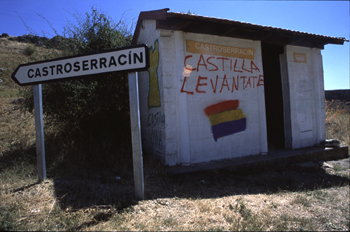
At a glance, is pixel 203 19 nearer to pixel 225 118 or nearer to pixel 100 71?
pixel 225 118

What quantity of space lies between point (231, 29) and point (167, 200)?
416cm

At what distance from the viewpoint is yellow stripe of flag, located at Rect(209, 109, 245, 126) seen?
542 centimetres

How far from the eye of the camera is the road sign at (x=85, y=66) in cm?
305

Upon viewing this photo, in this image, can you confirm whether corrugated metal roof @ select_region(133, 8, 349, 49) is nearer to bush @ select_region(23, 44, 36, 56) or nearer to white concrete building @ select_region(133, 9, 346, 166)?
white concrete building @ select_region(133, 9, 346, 166)

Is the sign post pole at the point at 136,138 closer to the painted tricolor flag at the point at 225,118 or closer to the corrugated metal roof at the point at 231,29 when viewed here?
the corrugated metal roof at the point at 231,29

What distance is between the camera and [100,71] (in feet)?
10.6

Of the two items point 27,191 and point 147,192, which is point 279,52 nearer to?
point 147,192

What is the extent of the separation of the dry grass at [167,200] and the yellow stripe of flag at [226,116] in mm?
1283

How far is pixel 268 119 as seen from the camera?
8391 millimetres

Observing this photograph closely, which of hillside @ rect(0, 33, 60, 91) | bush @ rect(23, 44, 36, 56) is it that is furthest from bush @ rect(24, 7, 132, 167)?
bush @ rect(23, 44, 36, 56)

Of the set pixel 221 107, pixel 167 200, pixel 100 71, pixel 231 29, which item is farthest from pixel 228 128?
pixel 100 71

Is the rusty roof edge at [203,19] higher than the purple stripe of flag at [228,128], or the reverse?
the rusty roof edge at [203,19]

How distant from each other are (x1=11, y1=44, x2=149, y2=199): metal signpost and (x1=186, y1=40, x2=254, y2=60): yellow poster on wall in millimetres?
2470

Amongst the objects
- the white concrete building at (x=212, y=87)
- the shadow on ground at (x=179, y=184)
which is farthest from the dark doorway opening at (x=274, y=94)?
the shadow on ground at (x=179, y=184)
